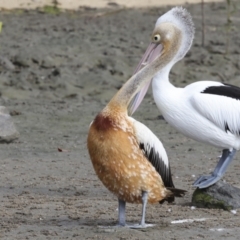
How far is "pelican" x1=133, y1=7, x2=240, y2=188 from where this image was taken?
6.98m

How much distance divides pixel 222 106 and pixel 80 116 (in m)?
3.88

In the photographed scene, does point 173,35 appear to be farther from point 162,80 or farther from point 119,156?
point 119,156

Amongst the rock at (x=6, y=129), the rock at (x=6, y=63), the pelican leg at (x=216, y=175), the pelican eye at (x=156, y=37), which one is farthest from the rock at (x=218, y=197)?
the rock at (x=6, y=63)

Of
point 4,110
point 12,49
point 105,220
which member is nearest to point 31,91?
point 12,49

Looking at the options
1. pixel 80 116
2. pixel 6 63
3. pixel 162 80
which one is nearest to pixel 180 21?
pixel 162 80

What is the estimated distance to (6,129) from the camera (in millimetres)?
9359

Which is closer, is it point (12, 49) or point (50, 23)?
point (12, 49)

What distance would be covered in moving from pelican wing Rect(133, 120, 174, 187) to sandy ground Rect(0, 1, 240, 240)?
14.9 inches

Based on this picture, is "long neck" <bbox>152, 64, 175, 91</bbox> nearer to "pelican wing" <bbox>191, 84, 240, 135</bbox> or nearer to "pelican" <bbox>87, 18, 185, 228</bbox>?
"pelican wing" <bbox>191, 84, 240, 135</bbox>

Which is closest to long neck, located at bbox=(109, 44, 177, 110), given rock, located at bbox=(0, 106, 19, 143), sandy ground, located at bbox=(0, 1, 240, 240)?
sandy ground, located at bbox=(0, 1, 240, 240)

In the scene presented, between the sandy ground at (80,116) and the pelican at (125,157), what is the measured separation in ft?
0.81

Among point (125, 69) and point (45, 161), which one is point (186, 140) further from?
point (125, 69)

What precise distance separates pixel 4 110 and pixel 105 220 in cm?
331

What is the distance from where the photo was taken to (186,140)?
9727mm
